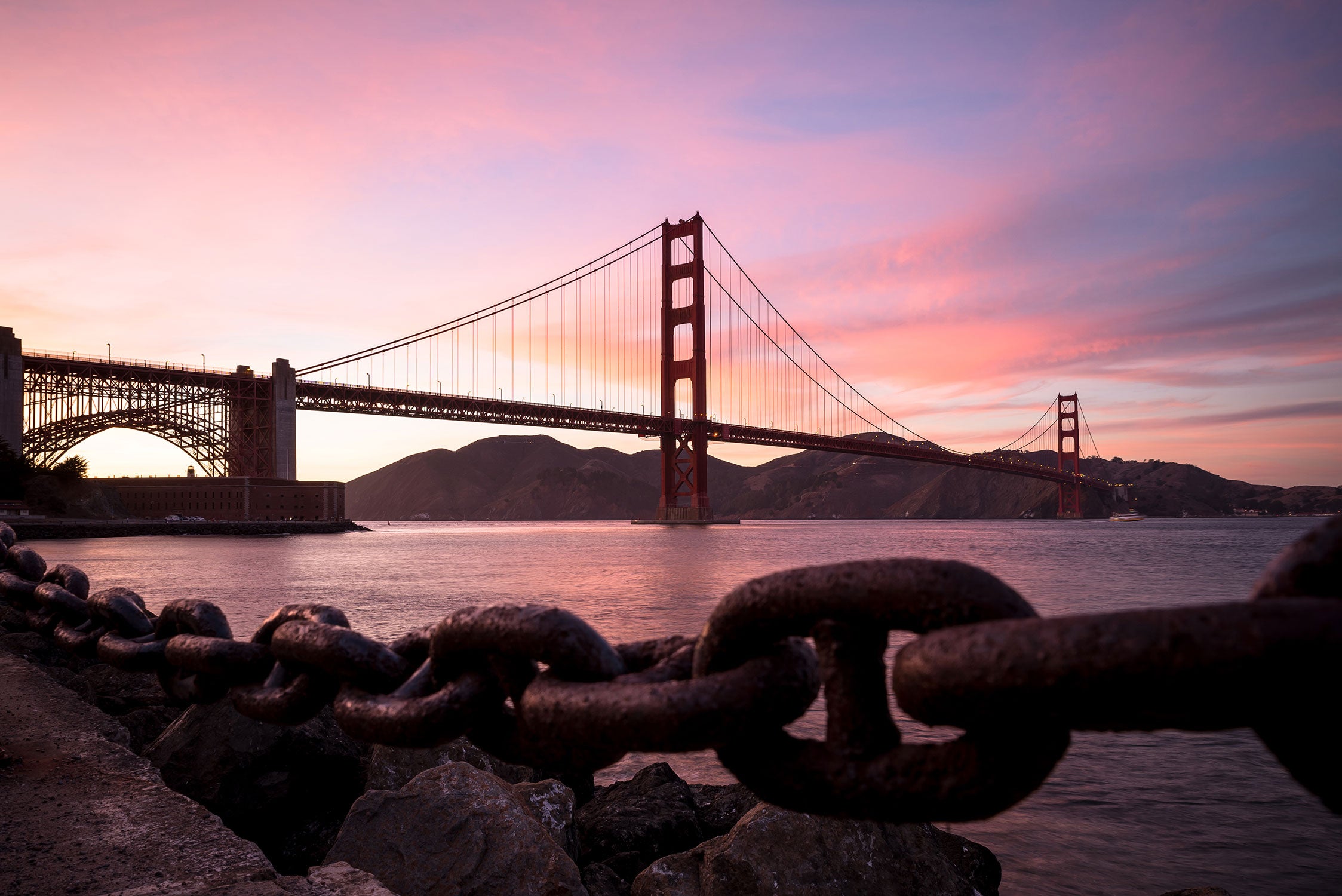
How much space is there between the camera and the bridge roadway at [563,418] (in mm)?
44812

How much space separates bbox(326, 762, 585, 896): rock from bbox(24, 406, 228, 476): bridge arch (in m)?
52.9

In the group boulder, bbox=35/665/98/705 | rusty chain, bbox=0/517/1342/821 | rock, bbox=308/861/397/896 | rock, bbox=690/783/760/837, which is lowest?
rock, bbox=690/783/760/837

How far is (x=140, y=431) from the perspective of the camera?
49.7 metres

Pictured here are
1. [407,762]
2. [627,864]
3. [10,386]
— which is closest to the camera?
[627,864]

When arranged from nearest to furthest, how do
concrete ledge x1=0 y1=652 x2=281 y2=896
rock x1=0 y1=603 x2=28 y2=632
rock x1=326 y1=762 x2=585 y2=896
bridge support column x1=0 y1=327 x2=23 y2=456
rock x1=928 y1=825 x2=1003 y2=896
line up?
concrete ledge x1=0 y1=652 x2=281 y2=896, rock x1=326 y1=762 x2=585 y2=896, rock x1=928 y1=825 x2=1003 y2=896, rock x1=0 y1=603 x2=28 y2=632, bridge support column x1=0 y1=327 x2=23 y2=456

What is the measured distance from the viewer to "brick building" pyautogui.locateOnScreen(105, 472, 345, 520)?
50.8 meters

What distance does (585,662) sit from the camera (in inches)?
34.5

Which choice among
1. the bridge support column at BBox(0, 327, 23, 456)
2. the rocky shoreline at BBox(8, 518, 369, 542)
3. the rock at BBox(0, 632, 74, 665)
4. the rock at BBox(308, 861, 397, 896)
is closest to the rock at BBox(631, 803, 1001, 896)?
the rock at BBox(308, 861, 397, 896)

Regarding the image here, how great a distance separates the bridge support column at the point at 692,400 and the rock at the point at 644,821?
44621 mm

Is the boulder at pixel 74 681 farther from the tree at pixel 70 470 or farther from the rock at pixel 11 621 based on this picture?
the tree at pixel 70 470

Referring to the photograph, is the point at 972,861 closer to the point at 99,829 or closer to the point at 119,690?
the point at 99,829

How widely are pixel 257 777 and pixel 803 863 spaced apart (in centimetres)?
199

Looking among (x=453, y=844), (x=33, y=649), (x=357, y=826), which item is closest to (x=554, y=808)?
(x=453, y=844)

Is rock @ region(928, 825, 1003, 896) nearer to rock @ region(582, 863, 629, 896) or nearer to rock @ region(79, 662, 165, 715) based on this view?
rock @ region(582, 863, 629, 896)
